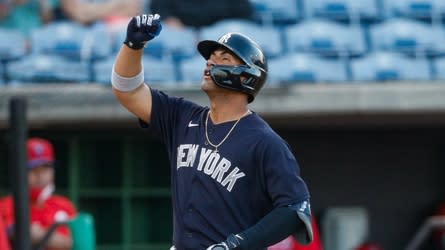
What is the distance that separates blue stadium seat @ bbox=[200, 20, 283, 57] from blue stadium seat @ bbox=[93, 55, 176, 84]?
382 mm

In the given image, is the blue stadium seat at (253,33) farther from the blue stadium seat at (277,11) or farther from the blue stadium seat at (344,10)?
the blue stadium seat at (344,10)

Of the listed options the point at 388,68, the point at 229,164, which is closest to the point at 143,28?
the point at 229,164

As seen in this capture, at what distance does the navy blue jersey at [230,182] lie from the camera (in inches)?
171

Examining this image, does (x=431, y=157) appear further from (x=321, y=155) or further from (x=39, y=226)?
(x=39, y=226)

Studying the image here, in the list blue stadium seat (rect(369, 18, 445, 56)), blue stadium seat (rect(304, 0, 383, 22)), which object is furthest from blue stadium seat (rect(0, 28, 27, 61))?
blue stadium seat (rect(369, 18, 445, 56))

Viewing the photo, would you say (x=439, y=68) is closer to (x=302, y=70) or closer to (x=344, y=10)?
(x=344, y=10)

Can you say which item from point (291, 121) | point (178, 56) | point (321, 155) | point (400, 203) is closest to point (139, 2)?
point (178, 56)

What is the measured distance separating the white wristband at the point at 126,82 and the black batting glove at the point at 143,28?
169 mm

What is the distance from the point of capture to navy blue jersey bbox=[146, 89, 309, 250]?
4352 millimetres

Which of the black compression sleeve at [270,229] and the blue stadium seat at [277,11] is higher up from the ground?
the black compression sleeve at [270,229]

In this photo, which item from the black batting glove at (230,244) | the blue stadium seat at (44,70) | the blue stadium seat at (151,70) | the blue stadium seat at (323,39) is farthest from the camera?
the blue stadium seat at (323,39)

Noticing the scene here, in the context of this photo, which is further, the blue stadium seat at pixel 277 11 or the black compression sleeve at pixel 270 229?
the blue stadium seat at pixel 277 11

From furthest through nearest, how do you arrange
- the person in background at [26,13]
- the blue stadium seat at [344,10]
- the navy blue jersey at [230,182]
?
the blue stadium seat at [344,10] → the person in background at [26,13] → the navy blue jersey at [230,182]

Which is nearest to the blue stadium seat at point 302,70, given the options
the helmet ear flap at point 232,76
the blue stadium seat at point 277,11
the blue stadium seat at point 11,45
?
the blue stadium seat at point 277,11
